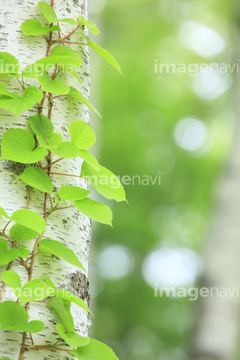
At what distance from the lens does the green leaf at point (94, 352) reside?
2.87 feet

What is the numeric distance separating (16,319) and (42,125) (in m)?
0.44

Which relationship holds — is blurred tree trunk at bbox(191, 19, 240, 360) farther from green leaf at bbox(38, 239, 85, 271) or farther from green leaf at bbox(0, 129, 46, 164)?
green leaf at bbox(0, 129, 46, 164)

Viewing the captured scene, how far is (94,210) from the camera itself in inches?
38.5

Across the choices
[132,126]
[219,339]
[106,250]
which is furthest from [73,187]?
[106,250]

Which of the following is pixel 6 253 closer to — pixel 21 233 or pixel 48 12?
pixel 21 233

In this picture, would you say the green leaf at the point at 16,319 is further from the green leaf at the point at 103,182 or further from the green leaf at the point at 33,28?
the green leaf at the point at 33,28

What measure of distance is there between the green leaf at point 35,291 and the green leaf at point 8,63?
0.49 metres

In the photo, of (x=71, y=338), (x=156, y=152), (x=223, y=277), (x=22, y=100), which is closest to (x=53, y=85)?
(x=22, y=100)

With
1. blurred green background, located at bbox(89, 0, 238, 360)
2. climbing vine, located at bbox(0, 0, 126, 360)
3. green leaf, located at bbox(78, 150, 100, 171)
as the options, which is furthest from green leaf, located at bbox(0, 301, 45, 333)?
blurred green background, located at bbox(89, 0, 238, 360)

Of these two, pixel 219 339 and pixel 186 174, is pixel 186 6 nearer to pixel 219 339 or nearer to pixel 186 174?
pixel 186 174

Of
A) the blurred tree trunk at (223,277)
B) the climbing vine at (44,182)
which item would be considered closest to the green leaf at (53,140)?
the climbing vine at (44,182)

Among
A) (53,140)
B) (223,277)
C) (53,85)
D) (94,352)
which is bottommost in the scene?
(94,352)

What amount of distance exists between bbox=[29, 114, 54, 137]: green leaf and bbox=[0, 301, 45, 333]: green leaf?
389 millimetres

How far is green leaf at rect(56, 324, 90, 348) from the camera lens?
83 cm
